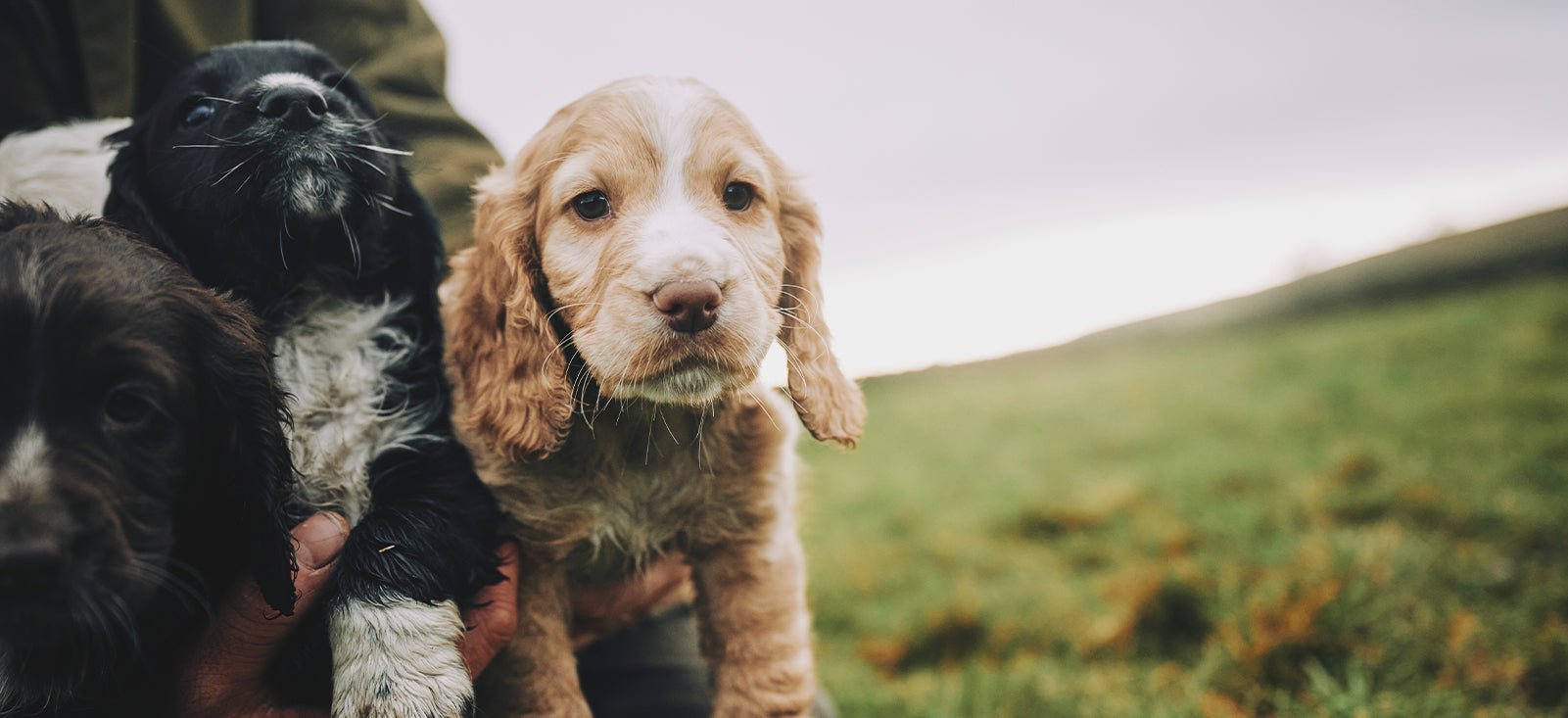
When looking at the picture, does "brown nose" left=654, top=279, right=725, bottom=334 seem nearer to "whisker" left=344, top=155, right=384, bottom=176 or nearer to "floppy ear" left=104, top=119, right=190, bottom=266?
"whisker" left=344, top=155, right=384, bottom=176

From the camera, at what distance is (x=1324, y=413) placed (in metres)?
8.77

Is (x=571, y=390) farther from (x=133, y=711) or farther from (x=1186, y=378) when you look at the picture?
(x=1186, y=378)

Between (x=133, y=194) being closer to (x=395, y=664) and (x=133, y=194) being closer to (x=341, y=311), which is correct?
(x=341, y=311)

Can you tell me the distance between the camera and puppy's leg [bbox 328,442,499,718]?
5.95 feet

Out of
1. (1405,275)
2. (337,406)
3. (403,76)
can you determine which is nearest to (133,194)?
(337,406)

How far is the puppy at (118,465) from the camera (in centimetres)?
139

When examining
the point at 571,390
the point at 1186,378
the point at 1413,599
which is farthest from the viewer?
the point at 1186,378

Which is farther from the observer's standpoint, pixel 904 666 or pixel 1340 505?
pixel 1340 505

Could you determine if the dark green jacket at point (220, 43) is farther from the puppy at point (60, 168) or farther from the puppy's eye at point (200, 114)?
the puppy's eye at point (200, 114)

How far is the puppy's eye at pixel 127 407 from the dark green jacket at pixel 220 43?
3.91 ft

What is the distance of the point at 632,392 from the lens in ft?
6.57

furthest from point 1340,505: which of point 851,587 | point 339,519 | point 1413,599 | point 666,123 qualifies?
point 339,519

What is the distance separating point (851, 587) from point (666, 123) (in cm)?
445

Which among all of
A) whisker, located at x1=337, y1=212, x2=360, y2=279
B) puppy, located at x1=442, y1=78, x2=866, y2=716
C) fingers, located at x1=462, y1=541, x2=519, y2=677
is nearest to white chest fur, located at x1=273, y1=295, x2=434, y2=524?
whisker, located at x1=337, y1=212, x2=360, y2=279
